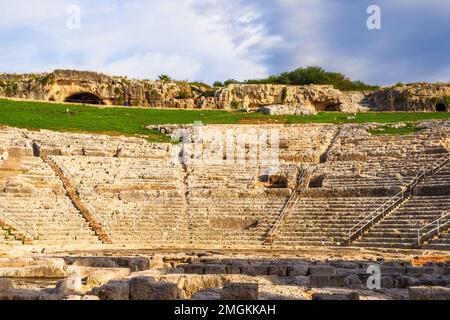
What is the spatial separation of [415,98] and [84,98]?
2665 cm

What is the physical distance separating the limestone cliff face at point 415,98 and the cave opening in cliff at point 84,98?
22535 mm

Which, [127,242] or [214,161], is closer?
[127,242]

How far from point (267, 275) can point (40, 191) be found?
13307 millimetres

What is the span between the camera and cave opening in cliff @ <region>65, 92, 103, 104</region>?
47.0 m

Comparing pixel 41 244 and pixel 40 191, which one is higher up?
pixel 40 191

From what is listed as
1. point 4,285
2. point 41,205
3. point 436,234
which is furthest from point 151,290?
point 41,205

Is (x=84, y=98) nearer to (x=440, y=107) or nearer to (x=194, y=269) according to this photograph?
(x=440, y=107)

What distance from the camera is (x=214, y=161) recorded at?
26.6 metres

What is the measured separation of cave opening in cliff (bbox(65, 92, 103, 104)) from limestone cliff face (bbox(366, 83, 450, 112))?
2254cm

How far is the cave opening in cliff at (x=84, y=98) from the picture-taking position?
1849 inches

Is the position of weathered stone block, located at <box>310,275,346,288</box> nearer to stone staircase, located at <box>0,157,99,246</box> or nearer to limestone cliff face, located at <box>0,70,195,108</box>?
stone staircase, located at <box>0,157,99,246</box>

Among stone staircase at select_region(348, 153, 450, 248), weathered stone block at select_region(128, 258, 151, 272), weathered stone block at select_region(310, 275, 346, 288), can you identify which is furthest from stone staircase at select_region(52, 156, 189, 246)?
weathered stone block at select_region(310, 275, 346, 288)
